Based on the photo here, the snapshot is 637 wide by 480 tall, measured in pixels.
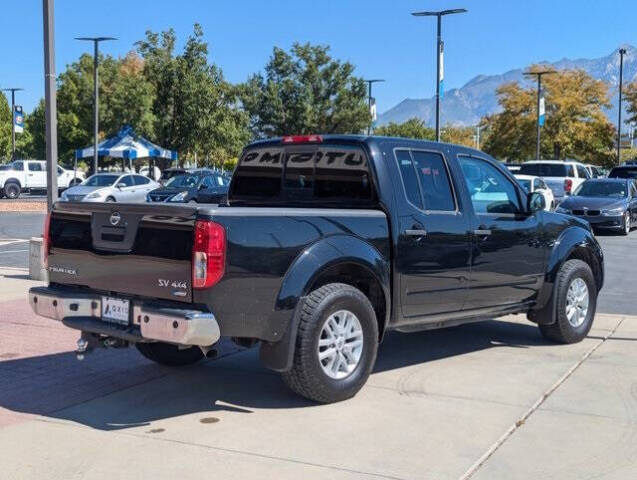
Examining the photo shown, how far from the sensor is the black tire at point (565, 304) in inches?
304

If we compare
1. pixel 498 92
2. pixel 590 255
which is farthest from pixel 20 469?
pixel 498 92

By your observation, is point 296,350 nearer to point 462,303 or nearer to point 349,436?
point 349,436

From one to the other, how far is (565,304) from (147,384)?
391cm

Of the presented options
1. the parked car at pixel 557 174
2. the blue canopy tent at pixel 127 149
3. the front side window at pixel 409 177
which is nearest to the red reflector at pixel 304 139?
the front side window at pixel 409 177

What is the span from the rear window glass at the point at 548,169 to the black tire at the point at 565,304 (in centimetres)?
2058

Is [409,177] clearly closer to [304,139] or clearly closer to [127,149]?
[304,139]

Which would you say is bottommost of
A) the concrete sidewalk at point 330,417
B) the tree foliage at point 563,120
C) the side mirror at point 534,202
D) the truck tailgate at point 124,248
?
the concrete sidewalk at point 330,417

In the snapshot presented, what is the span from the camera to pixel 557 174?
2822 centimetres

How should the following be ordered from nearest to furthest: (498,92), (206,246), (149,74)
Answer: (206,246)
(149,74)
(498,92)

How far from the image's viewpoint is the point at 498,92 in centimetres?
5541

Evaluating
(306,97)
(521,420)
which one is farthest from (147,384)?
(306,97)

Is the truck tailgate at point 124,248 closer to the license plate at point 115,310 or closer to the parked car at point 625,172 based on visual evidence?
the license plate at point 115,310

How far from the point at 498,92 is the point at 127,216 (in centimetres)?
5253

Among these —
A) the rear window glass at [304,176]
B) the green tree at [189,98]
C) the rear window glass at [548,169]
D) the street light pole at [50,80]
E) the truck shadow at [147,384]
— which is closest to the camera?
the truck shadow at [147,384]
